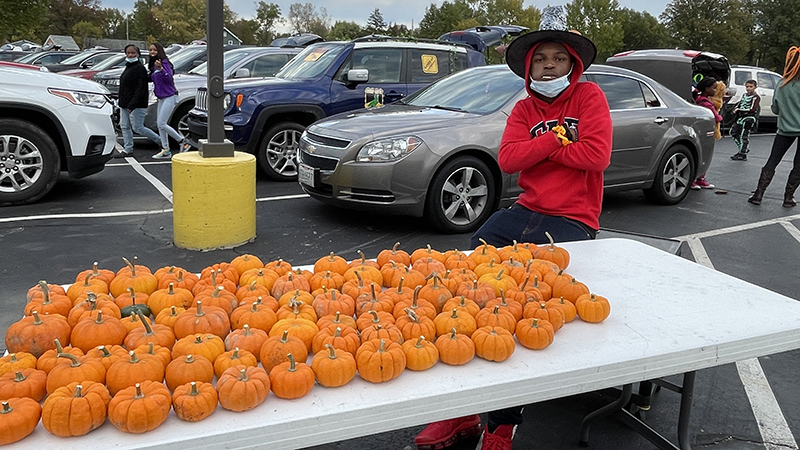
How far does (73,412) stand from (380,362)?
2.71ft

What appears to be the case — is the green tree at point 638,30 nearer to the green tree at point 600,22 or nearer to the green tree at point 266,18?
the green tree at point 600,22

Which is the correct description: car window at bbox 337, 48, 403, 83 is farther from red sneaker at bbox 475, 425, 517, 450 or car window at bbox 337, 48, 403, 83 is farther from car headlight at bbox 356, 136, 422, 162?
red sneaker at bbox 475, 425, 517, 450

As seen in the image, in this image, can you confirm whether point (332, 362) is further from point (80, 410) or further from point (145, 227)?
point (145, 227)

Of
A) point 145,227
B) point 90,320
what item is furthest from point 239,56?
point 90,320

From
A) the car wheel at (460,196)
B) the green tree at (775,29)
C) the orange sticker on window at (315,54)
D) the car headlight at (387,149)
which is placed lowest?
the car wheel at (460,196)

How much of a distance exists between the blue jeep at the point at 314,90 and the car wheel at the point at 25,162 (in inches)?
93.4

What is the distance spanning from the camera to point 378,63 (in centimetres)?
994

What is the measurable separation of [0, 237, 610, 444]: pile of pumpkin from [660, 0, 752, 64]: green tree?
68.3 metres

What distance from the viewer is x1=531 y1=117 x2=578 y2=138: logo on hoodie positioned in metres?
3.58

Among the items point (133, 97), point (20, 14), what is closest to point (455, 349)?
point (133, 97)

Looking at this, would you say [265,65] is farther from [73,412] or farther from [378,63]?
[73,412]

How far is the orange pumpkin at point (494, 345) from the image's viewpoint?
2.04 metres

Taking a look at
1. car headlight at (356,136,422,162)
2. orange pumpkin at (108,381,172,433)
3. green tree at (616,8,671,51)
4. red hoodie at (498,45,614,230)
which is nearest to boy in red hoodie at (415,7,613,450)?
red hoodie at (498,45,614,230)

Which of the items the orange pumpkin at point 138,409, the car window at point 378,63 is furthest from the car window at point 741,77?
the orange pumpkin at point 138,409
